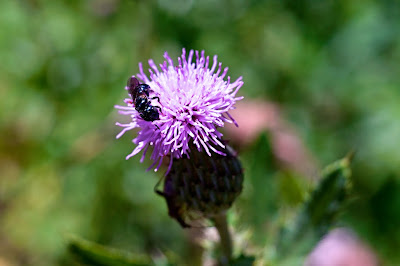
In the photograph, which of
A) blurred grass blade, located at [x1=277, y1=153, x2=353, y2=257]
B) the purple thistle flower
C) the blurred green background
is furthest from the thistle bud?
the blurred green background

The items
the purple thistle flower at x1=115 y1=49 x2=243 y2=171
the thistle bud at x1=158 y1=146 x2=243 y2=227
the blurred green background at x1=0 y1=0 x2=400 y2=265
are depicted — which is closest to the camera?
the purple thistle flower at x1=115 y1=49 x2=243 y2=171

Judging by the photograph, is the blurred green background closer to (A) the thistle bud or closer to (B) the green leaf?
(A) the thistle bud

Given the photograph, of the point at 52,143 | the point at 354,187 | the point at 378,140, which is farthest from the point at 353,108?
the point at 52,143

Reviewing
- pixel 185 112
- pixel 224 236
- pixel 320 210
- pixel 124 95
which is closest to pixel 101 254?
pixel 224 236

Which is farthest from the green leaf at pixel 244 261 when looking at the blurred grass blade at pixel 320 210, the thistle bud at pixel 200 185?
the blurred grass blade at pixel 320 210

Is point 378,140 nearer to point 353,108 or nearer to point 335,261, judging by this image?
point 353,108

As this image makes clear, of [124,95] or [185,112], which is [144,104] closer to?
[185,112]
